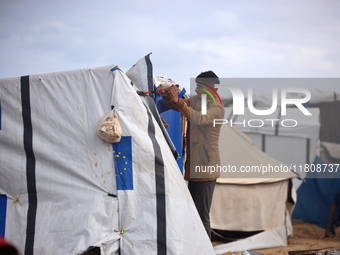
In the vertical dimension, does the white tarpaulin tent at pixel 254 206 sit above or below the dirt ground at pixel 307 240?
above

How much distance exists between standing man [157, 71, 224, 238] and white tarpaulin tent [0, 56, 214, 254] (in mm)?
417

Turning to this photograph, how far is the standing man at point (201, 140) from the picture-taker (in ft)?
11.4

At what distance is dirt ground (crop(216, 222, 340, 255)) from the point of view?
5584 mm

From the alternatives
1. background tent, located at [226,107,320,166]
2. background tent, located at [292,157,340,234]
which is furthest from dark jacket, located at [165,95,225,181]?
background tent, located at [226,107,320,166]

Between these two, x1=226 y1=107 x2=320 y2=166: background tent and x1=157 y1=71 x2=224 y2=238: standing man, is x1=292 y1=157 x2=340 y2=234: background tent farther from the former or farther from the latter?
x1=157 y1=71 x2=224 y2=238: standing man

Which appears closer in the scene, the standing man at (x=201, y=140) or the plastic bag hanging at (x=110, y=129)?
the plastic bag hanging at (x=110, y=129)

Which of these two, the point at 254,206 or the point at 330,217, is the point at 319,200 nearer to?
the point at 330,217

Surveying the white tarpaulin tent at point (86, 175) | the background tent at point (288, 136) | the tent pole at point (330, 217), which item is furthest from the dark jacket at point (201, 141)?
the background tent at point (288, 136)

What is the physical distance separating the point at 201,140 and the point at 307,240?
3.46 m

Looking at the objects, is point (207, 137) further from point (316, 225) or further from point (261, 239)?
point (316, 225)

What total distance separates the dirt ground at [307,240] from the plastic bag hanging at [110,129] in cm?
304

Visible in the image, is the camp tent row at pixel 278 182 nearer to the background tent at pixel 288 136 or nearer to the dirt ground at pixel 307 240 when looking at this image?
the background tent at pixel 288 136

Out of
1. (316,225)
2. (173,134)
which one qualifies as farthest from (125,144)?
(316,225)

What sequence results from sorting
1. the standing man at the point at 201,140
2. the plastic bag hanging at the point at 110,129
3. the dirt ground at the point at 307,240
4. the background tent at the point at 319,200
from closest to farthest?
the plastic bag hanging at the point at 110,129, the standing man at the point at 201,140, the dirt ground at the point at 307,240, the background tent at the point at 319,200
